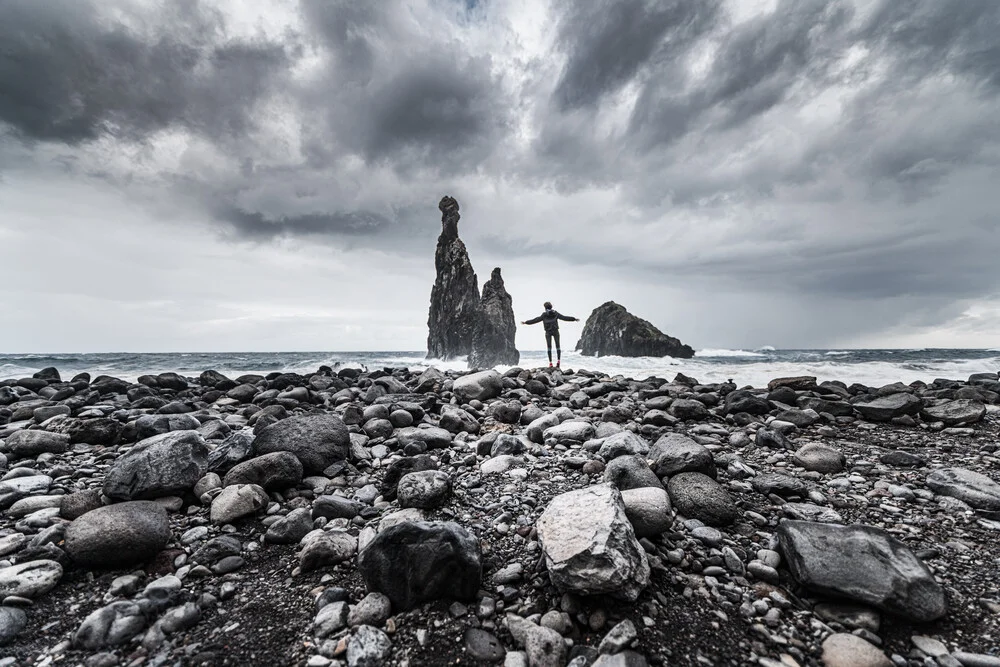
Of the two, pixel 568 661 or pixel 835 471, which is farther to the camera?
pixel 835 471

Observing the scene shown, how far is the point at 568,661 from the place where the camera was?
→ 1.94m

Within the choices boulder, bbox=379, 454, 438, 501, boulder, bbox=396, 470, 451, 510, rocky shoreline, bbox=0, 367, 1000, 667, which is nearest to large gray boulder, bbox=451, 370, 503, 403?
rocky shoreline, bbox=0, 367, 1000, 667

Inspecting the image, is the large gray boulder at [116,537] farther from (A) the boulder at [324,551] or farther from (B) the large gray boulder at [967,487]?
(B) the large gray boulder at [967,487]

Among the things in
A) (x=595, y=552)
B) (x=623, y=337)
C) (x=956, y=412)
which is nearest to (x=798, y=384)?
(x=956, y=412)

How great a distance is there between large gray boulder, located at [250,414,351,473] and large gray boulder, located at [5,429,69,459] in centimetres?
285

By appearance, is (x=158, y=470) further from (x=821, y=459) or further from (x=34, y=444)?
(x=821, y=459)

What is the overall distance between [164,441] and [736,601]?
4.95m

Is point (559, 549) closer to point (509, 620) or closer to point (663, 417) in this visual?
point (509, 620)

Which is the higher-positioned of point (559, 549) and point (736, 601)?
point (559, 549)

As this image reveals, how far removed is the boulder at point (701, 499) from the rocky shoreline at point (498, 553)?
15mm

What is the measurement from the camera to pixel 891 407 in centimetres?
589

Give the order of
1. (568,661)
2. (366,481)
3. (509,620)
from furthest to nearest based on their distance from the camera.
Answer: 1. (366,481)
2. (509,620)
3. (568,661)

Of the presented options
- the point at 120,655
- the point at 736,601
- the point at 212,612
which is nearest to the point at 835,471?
the point at 736,601

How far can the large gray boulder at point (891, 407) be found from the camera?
5.86m
